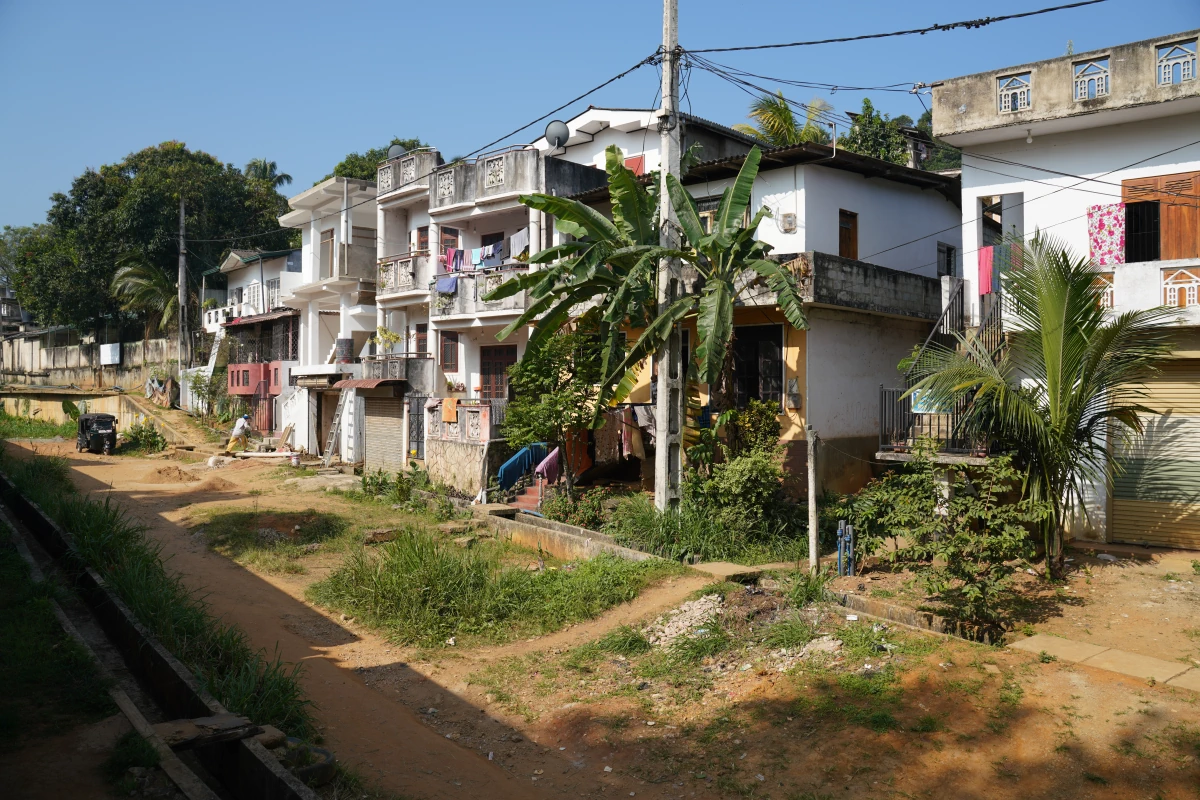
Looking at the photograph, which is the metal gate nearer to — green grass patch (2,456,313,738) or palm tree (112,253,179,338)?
green grass patch (2,456,313,738)

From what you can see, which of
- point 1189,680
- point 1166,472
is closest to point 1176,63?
point 1166,472

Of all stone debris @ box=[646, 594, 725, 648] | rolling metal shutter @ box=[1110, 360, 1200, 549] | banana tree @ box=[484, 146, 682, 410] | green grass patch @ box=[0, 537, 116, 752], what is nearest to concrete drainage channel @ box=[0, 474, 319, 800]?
green grass patch @ box=[0, 537, 116, 752]

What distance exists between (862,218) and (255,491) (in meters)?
16.9

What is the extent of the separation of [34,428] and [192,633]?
39.7 metres

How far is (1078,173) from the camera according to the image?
1394 cm

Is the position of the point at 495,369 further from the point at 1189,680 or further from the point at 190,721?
the point at 1189,680

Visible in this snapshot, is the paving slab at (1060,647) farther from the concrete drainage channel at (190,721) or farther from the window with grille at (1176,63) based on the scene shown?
the window with grille at (1176,63)

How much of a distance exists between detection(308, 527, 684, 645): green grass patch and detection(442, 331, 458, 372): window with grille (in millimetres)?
12718

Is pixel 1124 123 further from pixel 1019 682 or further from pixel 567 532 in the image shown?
pixel 567 532

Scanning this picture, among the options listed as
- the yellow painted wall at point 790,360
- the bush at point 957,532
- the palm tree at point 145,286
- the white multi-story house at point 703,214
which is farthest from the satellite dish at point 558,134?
the palm tree at point 145,286

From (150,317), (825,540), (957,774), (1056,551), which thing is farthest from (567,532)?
(150,317)

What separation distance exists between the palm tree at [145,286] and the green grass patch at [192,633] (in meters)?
33.9

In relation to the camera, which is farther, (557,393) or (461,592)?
(557,393)

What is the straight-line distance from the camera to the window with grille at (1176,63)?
1237 cm
